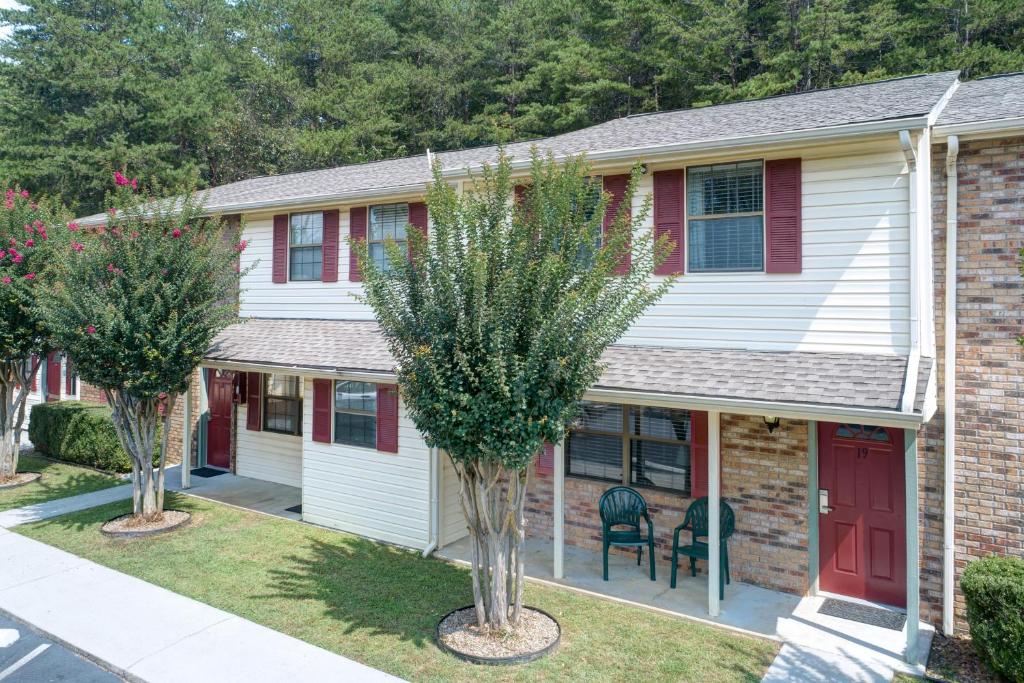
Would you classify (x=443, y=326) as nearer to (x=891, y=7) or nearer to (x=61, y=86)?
(x=891, y=7)

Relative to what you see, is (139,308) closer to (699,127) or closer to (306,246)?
(306,246)

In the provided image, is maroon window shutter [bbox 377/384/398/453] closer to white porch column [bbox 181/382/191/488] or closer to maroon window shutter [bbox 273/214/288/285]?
maroon window shutter [bbox 273/214/288/285]

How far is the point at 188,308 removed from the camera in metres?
9.74

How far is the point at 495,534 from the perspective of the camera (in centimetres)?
650

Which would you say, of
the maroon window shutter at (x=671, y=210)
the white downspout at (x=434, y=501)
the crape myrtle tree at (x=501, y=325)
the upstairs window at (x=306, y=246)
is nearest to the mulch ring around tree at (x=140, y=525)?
the white downspout at (x=434, y=501)

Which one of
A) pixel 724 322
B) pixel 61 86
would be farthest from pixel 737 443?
pixel 61 86

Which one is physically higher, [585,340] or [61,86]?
[61,86]

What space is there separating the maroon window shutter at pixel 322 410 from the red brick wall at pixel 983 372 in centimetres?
804

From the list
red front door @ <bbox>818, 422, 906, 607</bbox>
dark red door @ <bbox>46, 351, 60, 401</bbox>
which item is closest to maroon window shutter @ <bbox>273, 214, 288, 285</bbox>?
red front door @ <bbox>818, 422, 906, 607</bbox>

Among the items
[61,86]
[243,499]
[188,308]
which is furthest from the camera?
[61,86]

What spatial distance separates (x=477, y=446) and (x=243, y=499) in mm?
7581

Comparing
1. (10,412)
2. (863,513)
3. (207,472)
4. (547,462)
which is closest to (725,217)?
(863,513)

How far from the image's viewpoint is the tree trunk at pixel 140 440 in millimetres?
10047

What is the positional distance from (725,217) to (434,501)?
17.5 feet
